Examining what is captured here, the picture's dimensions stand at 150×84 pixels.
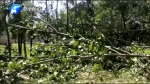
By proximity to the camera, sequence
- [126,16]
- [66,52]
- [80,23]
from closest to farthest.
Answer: [66,52], [80,23], [126,16]

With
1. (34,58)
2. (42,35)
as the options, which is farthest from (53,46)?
(34,58)

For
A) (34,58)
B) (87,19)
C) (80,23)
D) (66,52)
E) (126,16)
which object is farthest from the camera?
(126,16)

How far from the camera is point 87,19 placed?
2.73m

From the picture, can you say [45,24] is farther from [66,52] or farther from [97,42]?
[97,42]

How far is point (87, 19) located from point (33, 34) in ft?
2.47

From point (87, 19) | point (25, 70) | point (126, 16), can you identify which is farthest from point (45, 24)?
point (126, 16)

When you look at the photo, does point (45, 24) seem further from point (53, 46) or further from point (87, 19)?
point (87, 19)

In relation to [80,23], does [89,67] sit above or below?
below

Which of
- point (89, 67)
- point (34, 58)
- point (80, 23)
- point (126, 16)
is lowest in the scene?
point (126, 16)

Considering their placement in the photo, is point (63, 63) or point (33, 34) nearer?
point (63, 63)

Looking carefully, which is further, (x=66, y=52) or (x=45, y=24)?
(x=45, y=24)

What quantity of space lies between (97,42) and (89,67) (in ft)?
0.89

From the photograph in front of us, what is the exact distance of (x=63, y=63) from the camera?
1.99 meters

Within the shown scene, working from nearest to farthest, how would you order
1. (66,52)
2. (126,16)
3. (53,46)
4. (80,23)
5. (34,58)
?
(34,58)
(66,52)
(53,46)
(80,23)
(126,16)
